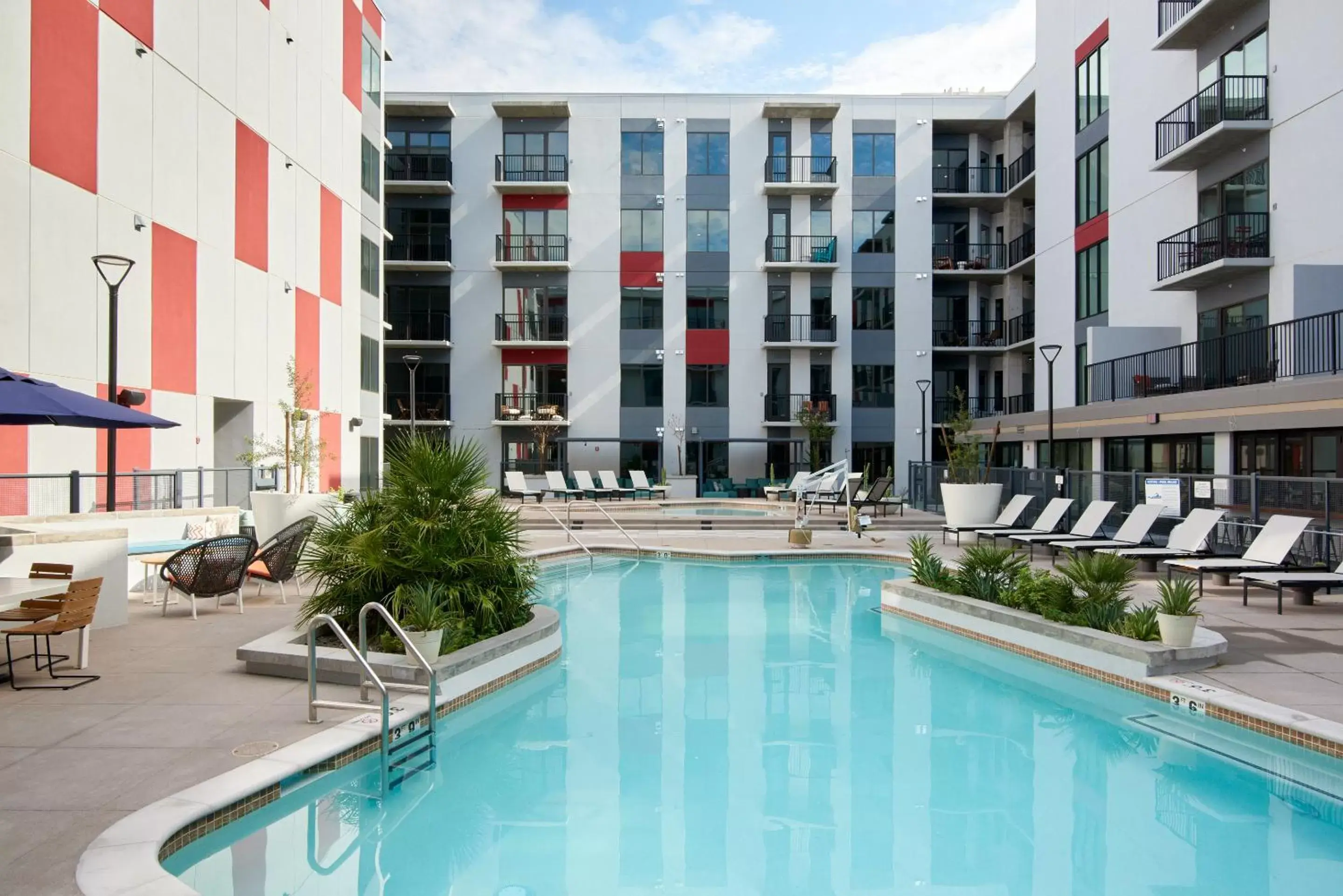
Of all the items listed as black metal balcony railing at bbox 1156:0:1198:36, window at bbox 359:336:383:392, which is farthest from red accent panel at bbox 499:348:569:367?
black metal balcony railing at bbox 1156:0:1198:36

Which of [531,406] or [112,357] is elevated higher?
[531,406]

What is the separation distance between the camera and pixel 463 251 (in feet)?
111

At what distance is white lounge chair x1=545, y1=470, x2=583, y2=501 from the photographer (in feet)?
92.4

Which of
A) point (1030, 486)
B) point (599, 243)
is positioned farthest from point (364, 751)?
point (599, 243)

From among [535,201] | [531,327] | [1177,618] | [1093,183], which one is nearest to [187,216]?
[1177,618]

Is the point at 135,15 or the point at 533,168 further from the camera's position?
the point at 533,168

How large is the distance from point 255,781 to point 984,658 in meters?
6.27

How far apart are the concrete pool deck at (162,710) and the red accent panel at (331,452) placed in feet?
40.8

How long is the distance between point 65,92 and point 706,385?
23.6 meters

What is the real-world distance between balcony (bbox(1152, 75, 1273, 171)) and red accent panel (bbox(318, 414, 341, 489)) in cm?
1979

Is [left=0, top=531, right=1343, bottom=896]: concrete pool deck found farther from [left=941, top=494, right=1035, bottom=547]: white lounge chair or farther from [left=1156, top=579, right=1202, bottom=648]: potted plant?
[left=941, top=494, right=1035, bottom=547]: white lounge chair

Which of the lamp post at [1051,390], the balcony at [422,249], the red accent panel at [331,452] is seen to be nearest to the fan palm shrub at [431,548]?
the lamp post at [1051,390]

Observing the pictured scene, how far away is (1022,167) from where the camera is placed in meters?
31.9

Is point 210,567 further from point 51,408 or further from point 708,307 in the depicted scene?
point 708,307
